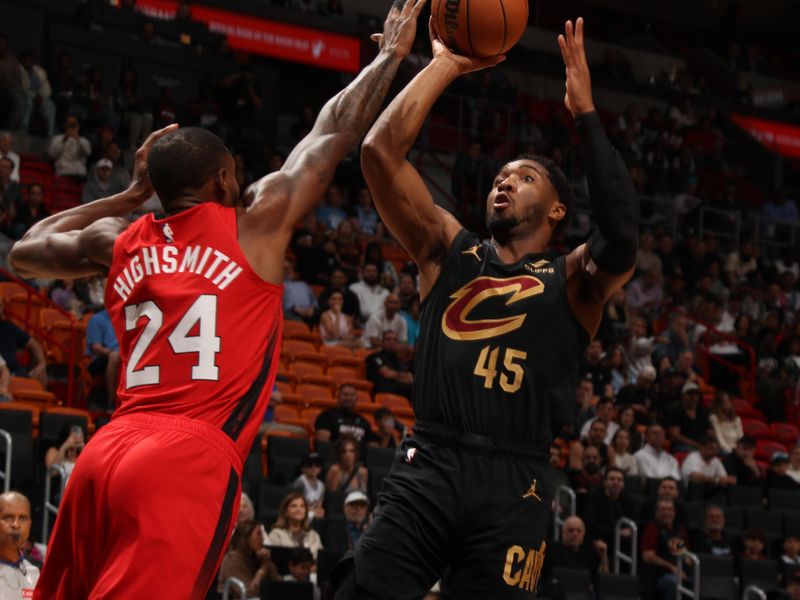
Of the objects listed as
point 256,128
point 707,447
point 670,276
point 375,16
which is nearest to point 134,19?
point 256,128

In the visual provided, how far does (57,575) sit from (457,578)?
1327 mm

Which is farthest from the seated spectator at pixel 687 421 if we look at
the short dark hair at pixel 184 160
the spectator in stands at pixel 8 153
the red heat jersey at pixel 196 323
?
the short dark hair at pixel 184 160

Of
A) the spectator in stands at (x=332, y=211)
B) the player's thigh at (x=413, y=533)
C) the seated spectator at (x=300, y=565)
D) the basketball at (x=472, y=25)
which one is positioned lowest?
the seated spectator at (x=300, y=565)

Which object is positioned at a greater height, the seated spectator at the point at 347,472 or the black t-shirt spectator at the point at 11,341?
the black t-shirt spectator at the point at 11,341

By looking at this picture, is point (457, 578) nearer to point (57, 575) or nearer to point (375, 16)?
point (57, 575)

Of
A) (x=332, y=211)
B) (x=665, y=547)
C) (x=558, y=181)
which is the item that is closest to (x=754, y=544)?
(x=665, y=547)

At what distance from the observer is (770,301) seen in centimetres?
2025

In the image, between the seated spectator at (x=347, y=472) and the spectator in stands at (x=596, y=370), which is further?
the spectator in stands at (x=596, y=370)

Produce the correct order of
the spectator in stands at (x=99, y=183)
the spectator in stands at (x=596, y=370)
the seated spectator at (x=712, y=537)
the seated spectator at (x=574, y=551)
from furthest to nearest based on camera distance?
the spectator in stands at (x=596, y=370) → the spectator in stands at (x=99, y=183) → the seated spectator at (x=712, y=537) → the seated spectator at (x=574, y=551)

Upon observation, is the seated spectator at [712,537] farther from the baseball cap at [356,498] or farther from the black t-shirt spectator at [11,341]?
the black t-shirt spectator at [11,341]

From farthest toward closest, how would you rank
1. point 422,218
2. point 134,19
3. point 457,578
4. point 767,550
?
point 134,19 → point 767,550 → point 422,218 → point 457,578

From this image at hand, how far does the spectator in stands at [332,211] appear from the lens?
1753 cm

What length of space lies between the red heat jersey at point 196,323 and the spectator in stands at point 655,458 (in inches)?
433

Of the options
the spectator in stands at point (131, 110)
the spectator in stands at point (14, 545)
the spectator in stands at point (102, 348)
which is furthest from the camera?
the spectator in stands at point (131, 110)
